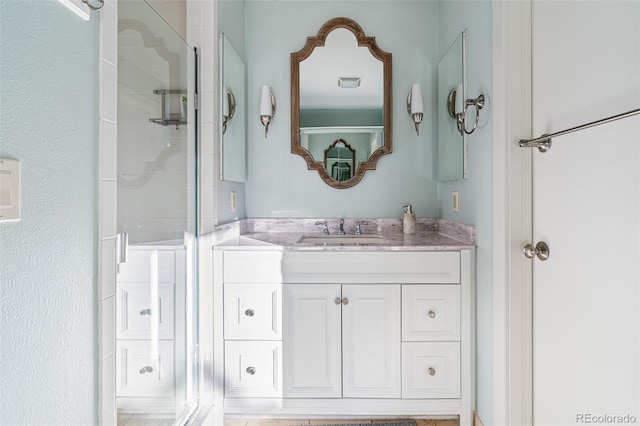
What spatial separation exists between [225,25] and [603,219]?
1907 mm

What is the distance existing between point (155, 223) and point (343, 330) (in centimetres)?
96

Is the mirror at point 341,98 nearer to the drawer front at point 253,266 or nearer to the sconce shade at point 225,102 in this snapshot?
the sconce shade at point 225,102

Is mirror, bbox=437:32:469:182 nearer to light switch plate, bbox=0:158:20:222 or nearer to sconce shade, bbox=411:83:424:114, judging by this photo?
sconce shade, bbox=411:83:424:114

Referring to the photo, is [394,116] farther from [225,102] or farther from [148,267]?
[148,267]

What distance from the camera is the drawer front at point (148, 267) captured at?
121cm

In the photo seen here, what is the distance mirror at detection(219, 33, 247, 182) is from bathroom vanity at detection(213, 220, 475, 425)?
Answer: 0.52 m

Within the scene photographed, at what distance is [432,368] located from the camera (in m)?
1.74

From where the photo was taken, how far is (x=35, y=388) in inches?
31.5

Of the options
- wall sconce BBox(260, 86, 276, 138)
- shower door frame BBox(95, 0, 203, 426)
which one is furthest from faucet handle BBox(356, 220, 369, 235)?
shower door frame BBox(95, 0, 203, 426)

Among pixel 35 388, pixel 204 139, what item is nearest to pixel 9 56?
pixel 35 388

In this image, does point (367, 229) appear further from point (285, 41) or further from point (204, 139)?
point (285, 41)

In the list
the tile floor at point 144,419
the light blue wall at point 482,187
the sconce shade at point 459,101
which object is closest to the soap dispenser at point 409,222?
the light blue wall at point 482,187

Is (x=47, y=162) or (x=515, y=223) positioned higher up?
(x=47, y=162)

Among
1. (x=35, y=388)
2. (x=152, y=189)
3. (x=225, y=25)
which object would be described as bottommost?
(x=35, y=388)
